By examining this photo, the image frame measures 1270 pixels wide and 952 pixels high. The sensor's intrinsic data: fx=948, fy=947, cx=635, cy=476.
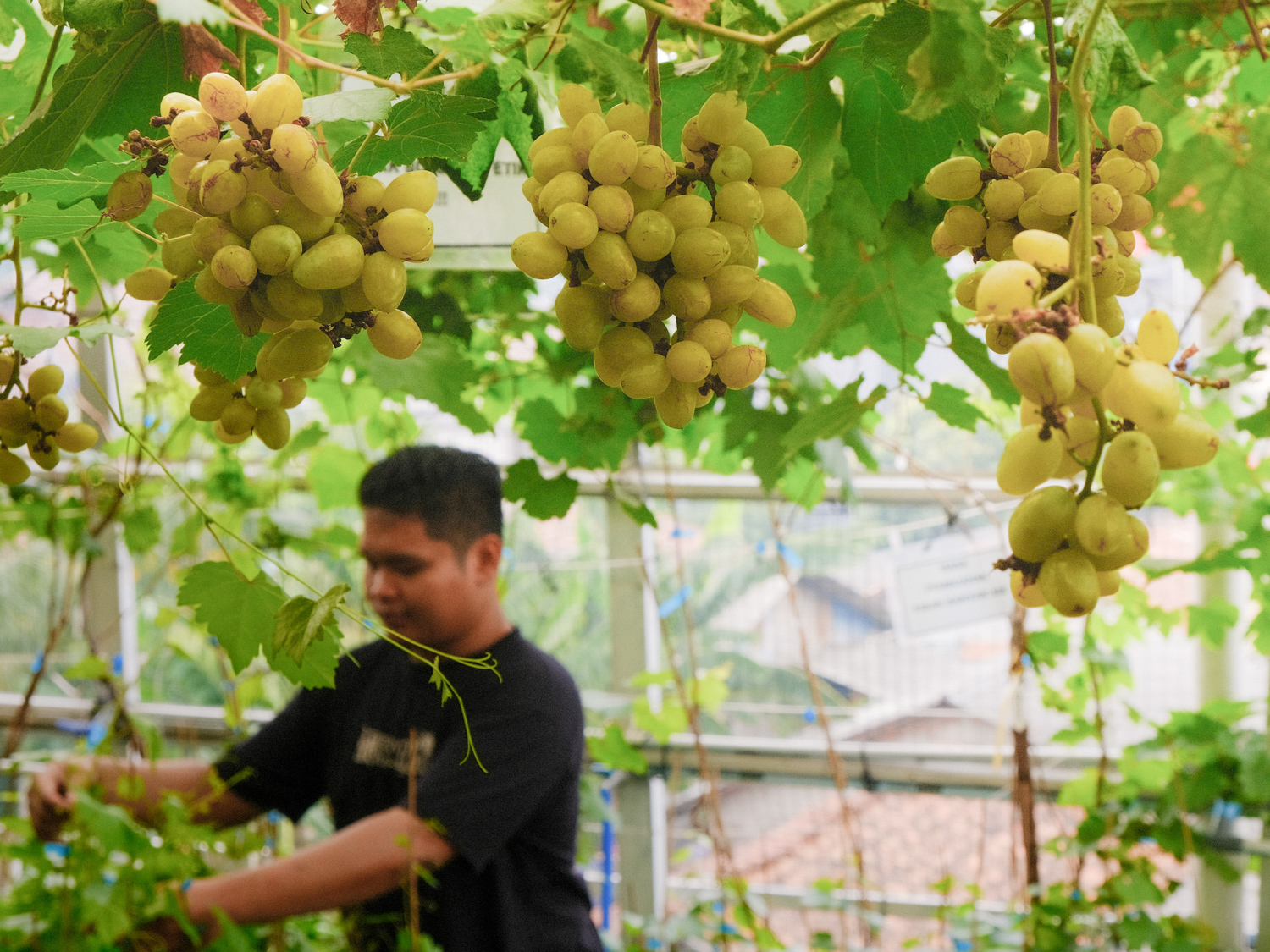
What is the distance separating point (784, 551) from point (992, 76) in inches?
64.6

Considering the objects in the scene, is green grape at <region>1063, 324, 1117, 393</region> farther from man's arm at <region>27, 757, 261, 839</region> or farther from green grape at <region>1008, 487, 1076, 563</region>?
man's arm at <region>27, 757, 261, 839</region>

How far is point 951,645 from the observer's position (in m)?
1.92

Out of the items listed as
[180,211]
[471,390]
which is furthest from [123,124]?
[471,390]

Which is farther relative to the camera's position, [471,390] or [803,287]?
[471,390]

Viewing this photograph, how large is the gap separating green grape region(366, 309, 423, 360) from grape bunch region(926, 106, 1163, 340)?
219mm

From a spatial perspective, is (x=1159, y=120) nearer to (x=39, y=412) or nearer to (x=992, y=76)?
(x=992, y=76)

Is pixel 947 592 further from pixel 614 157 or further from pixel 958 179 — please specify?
pixel 614 157

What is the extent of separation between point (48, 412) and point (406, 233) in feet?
1.05

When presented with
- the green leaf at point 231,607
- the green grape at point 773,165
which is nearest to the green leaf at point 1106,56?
the green grape at point 773,165

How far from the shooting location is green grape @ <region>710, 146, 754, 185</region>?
1.20ft

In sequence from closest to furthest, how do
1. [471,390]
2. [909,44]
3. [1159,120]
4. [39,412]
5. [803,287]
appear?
[909,44] → [39,412] → [1159,120] → [803,287] → [471,390]

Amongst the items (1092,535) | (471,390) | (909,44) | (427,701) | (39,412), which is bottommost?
(427,701)

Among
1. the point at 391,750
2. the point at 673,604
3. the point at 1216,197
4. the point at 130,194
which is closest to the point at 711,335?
the point at 130,194

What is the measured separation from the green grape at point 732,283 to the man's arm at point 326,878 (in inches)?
41.5
